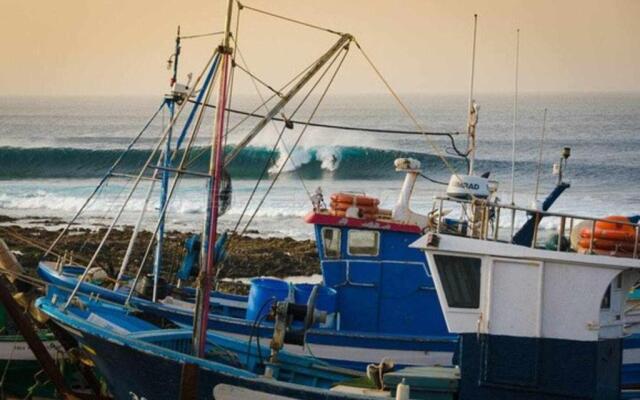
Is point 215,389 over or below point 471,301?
below

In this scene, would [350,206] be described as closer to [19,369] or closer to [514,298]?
[514,298]

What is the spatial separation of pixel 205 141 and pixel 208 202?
157 feet

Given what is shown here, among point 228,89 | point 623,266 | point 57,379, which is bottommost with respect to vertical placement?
point 57,379

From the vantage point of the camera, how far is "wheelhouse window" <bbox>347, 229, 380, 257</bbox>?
1589cm

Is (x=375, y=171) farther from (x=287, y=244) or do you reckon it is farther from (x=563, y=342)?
(x=563, y=342)

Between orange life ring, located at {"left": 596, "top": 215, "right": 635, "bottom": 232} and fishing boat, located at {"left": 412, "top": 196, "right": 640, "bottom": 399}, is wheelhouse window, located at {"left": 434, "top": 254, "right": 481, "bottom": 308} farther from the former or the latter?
orange life ring, located at {"left": 596, "top": 215, "right": 635, "bottom": 232}

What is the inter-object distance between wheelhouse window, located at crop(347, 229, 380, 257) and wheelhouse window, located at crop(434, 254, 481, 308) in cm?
390

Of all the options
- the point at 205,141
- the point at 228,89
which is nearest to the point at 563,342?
the point at 228,89

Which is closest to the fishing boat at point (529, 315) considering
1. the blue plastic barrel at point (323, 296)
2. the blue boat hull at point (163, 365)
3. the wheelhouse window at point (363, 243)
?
the blue boat hull at point (163, 365)

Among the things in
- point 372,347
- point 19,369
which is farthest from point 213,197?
point 19,369

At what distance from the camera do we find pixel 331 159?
2119 inches

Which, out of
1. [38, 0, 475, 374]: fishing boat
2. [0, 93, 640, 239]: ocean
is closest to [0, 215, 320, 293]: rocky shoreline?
[0, 93, 640, 239]: ocean

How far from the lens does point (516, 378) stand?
38.3 ft

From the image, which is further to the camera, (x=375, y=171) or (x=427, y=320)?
(x=375, y=171)
